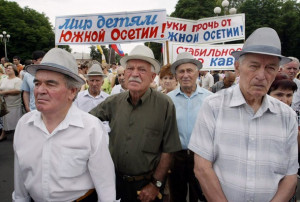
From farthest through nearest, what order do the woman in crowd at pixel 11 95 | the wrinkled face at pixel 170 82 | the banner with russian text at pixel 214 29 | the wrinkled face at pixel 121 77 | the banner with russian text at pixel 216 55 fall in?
the woman in crowd at pixel 11 95 → the banner with russian text at pixel 214 29 → the banner with russian text at pixel 216 55 → the wrinkled face at pixel 121 77 → the wrinkled face at pixel 170 82

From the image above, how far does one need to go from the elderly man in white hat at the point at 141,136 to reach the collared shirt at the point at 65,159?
50cm

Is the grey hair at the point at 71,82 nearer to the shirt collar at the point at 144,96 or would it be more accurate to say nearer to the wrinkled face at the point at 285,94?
the shirt collar at the point at 144,96

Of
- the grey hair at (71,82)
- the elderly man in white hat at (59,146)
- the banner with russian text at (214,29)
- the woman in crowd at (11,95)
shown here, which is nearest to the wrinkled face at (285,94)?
the elderly man in white hat at (59,146)

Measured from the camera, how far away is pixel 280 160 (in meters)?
1.73

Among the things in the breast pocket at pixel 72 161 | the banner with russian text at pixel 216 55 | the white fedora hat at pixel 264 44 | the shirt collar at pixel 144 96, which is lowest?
the breast pocket at pixel 72 161

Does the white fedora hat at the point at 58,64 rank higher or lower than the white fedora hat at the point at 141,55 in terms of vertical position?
lower

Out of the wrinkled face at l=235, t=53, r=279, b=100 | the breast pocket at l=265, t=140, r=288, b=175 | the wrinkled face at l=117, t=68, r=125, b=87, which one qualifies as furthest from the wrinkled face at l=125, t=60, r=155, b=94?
the wrinkled face at l=117, t=68, r=125, b=87

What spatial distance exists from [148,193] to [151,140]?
0.49 meters

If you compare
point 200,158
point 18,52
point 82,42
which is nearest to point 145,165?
point 200,158

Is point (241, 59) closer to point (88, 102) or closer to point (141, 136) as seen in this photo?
point (141, 136)

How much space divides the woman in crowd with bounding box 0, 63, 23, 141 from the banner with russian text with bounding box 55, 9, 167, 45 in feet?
9.82

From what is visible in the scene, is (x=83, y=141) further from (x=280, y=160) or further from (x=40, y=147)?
(x=280, y=160)

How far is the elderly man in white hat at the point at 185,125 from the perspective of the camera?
9.80 feet

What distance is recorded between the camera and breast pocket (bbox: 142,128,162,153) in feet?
7.67
